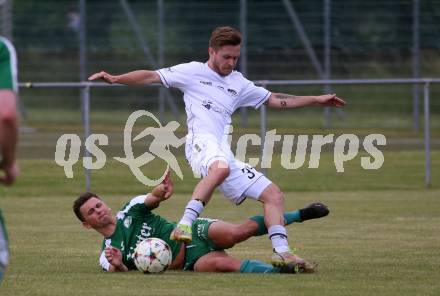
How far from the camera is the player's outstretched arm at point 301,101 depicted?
9.79 meters

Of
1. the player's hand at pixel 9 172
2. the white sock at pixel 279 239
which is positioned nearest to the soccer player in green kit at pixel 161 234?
the white sock at pixel 279 239

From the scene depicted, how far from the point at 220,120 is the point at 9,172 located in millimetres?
4240

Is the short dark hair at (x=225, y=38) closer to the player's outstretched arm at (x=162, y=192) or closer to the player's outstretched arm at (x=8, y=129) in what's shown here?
the player's outstretched arm at (x=162, y=192)

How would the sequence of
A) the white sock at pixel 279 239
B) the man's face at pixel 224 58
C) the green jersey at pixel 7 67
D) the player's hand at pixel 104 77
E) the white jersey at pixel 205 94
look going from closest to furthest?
1. the green jersey at pixel 7 67
2. the white sock at pixel 279 239
3. the player's hand at pixel 104 77
4. the man's face at pixel 224 58
5. the white jersey at pixel 205 94

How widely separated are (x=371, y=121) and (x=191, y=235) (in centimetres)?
1972

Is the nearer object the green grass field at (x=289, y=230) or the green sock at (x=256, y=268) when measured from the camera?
the green grass field at (x=289, y=230)

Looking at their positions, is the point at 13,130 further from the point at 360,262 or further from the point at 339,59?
the point at 339,59

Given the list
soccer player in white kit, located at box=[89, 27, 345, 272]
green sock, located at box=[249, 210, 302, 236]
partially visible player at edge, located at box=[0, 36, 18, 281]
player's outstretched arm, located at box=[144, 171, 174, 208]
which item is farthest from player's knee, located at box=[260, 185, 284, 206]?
partially visible player at edge, located at box=[0, 36, 18, 281]

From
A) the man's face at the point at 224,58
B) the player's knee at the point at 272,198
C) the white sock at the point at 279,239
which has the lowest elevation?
the white sock at the point at 279,239

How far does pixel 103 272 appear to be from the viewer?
360 inches

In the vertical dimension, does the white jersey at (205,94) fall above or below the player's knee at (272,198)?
above

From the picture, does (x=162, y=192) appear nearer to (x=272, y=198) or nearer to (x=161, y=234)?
(x=161, y=234)

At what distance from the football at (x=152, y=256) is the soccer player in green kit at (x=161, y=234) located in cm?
21

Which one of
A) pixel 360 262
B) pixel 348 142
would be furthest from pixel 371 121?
pixel 360 262
